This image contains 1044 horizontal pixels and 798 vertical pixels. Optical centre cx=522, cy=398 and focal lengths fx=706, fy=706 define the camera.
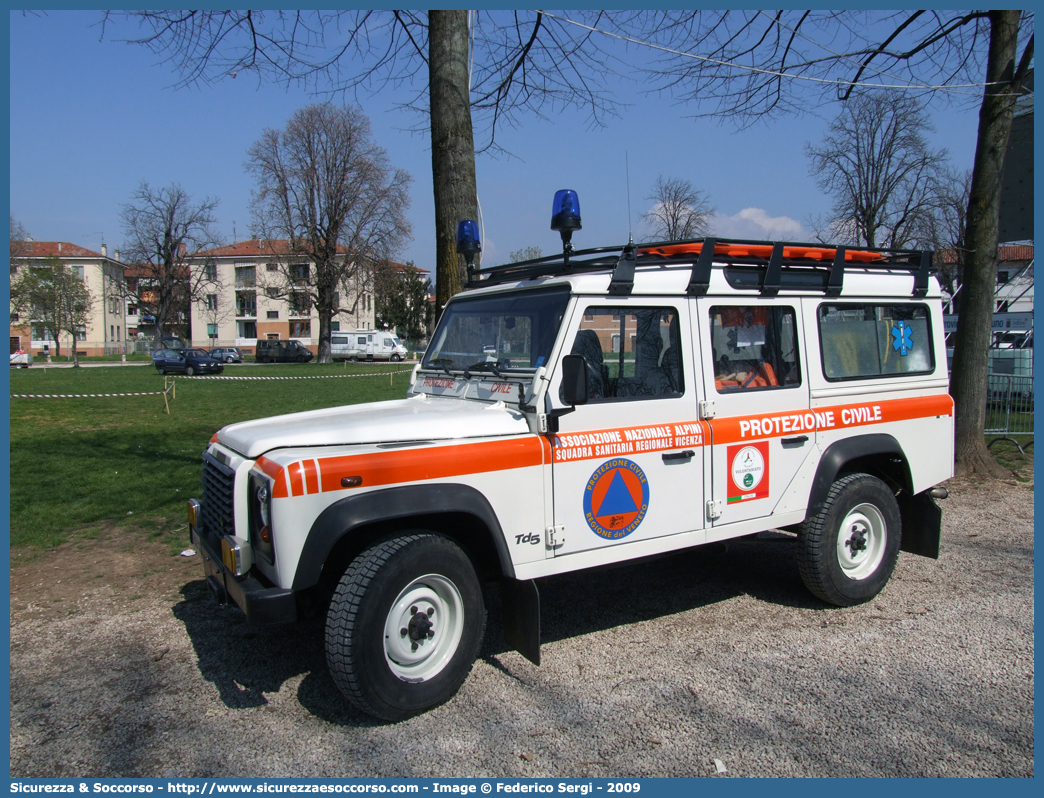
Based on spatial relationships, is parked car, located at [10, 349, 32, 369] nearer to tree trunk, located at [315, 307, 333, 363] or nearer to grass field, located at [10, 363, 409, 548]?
tree trunk, located at [315, 307, 333, 363]

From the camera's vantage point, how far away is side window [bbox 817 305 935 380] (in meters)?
5.00

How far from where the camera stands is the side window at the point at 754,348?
4.51 meters

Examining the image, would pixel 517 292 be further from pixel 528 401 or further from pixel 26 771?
pixel 26 771

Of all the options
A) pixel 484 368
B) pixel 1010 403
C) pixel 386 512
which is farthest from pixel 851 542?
pixel 1010 403

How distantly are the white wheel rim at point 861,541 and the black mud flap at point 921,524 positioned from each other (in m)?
0.54

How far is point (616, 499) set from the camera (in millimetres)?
4082

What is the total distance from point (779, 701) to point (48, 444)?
41.6 ft

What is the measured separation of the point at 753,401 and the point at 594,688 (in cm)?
205

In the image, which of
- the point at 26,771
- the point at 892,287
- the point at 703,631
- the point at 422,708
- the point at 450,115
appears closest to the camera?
the point at 26,771

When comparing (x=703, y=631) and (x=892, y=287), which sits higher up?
(x=892, y=287)

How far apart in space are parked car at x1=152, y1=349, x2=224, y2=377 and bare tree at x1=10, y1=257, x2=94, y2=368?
10.6 m

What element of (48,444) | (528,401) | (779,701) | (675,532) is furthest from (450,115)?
(48,444)

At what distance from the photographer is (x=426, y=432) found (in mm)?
3746

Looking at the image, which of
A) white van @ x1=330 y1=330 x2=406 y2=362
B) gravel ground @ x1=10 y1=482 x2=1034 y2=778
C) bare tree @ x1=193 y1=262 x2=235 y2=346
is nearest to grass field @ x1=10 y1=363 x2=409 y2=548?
gravel ground @ x1=10 y1=482 x2=1034 y2=778
